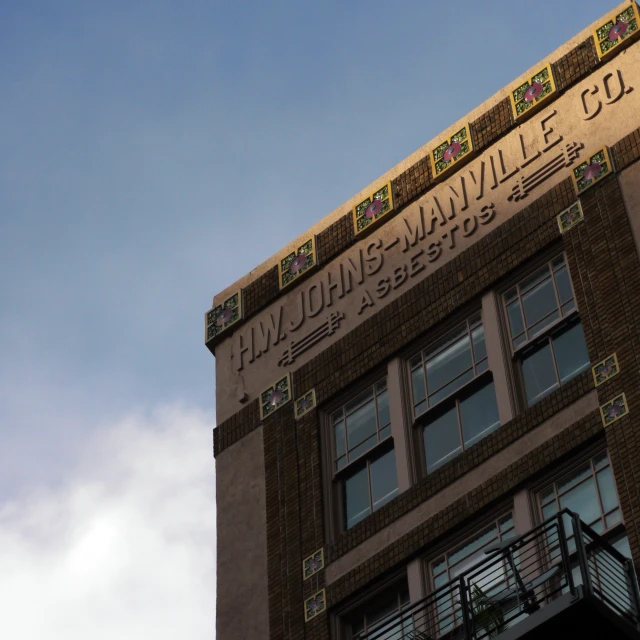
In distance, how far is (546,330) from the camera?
71.7 feet

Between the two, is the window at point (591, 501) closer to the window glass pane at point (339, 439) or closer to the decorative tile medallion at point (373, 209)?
the window glass pane at point (339, 439)

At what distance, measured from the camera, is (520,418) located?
69.2 ft

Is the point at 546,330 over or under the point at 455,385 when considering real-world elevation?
over

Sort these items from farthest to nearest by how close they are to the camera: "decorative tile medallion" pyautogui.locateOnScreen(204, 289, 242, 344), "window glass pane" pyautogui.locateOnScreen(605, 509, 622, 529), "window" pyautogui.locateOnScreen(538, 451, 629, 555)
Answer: "decorative tile medallion" pyautogui.locateOnScreen(204, 289, 242, 344)
"window" pyautogui.locateOnScreen(538, 451, 629, 555)
"window glass pane" pyautogui.locateOnScreen(605, 509, 622, 529)

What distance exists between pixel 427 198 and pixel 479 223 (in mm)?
1246

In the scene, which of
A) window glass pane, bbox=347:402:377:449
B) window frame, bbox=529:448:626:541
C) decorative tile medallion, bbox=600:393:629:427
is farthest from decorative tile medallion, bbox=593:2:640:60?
window frame, bbox=529:448:626:541

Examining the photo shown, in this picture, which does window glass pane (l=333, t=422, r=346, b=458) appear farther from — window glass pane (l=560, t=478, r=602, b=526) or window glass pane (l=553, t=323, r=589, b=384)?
window glass pane (l=560, t=478, r=602, b=526)

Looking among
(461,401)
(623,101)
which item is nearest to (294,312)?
(461,401)

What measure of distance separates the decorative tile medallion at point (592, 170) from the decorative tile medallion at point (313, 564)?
19.3 feet

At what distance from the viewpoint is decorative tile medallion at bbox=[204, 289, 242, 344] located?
87.6 feet

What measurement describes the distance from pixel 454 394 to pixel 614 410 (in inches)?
110

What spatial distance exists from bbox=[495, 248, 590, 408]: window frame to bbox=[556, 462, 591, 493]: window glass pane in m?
1.25

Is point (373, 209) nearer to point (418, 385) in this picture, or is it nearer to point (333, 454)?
point (418, 385)

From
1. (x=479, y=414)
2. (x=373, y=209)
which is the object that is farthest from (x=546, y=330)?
(x=373, y=209)
